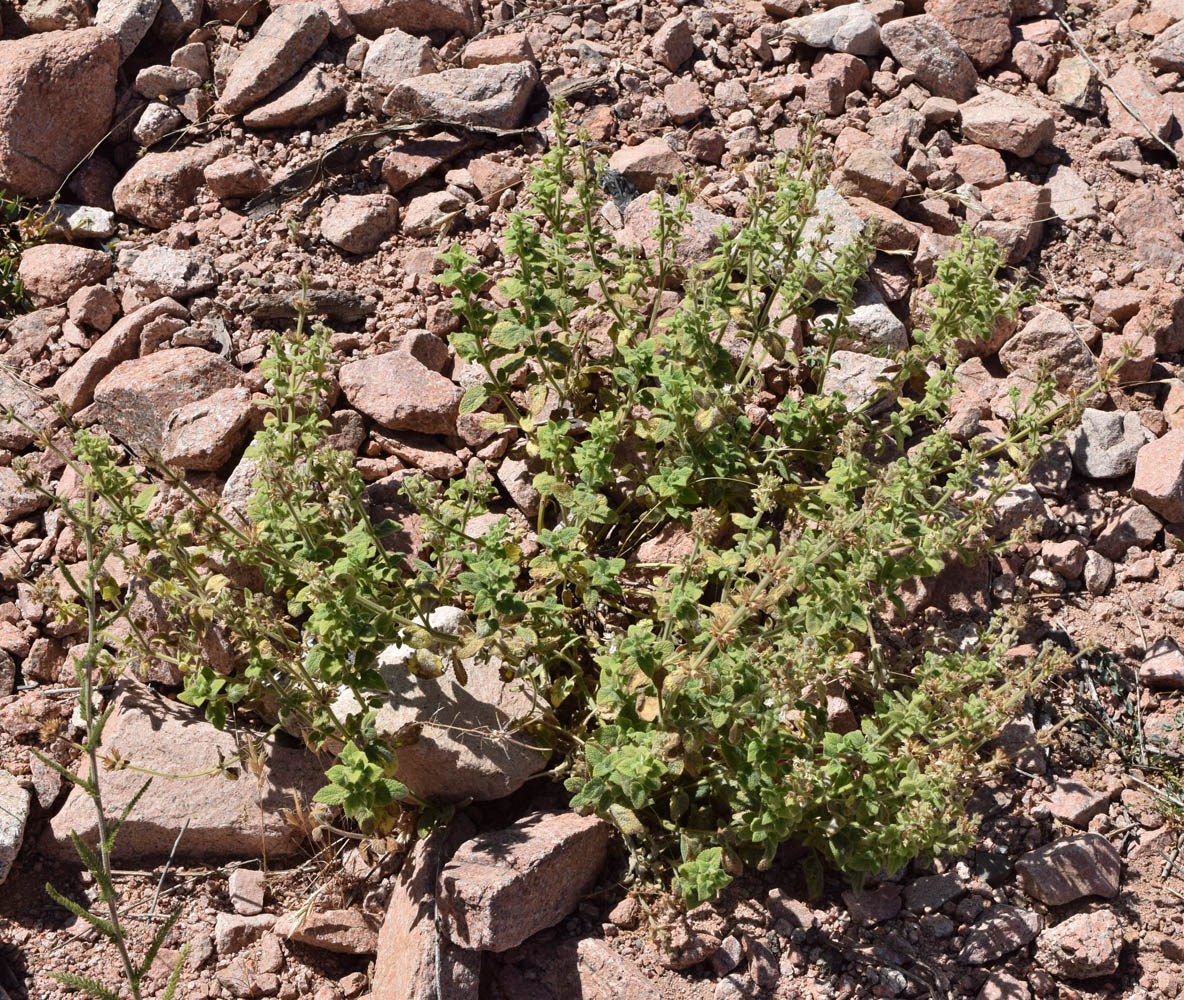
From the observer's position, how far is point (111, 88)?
5926 mm

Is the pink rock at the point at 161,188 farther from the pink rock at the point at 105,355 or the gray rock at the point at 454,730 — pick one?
the gray rock at the point at 454,730

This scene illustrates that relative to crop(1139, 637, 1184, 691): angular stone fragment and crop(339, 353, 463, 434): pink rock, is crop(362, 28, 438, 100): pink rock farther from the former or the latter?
crop(1139, 637, 1184, 691): angular stone fragment

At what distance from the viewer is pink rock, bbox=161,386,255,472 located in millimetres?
4609

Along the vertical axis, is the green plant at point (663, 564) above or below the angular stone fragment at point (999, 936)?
above

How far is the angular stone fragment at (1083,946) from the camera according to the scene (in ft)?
12.1

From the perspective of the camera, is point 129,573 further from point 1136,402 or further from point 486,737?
point 1136,402

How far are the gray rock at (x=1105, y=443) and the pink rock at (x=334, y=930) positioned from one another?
336 cm

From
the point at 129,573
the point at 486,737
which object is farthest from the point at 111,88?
the point at 486,737

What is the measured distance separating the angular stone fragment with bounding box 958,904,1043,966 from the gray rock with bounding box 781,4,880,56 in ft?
14.3

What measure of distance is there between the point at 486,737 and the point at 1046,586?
7.62ft

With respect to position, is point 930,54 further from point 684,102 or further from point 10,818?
point 10,818

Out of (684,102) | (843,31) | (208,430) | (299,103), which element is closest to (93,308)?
(208,430)

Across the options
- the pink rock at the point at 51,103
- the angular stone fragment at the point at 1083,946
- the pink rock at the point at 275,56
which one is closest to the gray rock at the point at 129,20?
the pink rock at the point at 51,103

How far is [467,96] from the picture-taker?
5773 mm
